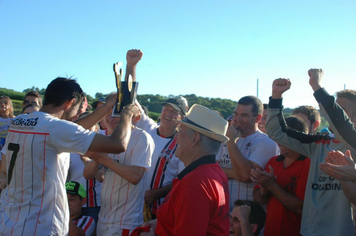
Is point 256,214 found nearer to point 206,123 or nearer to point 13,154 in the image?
point 206,123

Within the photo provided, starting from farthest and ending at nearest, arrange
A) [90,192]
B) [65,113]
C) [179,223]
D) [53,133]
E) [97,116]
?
[90,192] < [97,116] < [65,113] < [53,133] < [179,223]

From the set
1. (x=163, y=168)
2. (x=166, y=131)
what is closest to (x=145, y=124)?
(x=166, y=131)

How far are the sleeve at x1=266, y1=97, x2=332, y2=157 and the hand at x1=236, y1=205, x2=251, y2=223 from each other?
0.82 m

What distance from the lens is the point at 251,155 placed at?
416 cm

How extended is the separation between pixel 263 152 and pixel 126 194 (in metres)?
1.75

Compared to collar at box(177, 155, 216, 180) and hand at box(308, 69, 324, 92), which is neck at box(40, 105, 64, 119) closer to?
collar at box(177, 155, 216, 180)

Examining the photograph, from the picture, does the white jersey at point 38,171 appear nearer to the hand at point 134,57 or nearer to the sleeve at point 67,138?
the sleeve at point 67,138

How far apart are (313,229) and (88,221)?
269 centimetres

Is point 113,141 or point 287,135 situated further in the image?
point 287,135

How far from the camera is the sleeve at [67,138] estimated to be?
258cm

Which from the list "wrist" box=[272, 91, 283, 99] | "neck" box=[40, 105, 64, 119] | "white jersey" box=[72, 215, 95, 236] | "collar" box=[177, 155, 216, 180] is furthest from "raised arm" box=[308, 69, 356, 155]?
"white jersey" box=[72, 215, 95, 236]

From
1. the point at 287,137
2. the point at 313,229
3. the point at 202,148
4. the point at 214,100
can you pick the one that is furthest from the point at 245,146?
the point at 214,100

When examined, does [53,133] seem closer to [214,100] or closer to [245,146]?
[245,146]

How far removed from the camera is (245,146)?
170 inches
